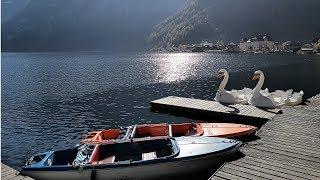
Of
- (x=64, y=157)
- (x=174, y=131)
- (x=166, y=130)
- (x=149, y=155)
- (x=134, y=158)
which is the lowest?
(x=134, y=158)

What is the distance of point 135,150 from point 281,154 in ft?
24.3

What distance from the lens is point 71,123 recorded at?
33.9 m

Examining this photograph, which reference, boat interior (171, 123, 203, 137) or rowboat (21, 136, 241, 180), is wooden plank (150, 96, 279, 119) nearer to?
boat interior (171, 123, 203, 137)

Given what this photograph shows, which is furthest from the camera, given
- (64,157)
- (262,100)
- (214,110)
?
(214,110)

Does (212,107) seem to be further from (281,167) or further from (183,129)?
(281,167)

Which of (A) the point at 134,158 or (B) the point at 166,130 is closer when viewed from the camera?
(A) the point at 134,158

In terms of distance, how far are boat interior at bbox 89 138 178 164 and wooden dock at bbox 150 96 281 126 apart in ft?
33.2

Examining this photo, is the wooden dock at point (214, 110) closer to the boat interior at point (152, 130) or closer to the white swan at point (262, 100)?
the white swan at point (262, 100)

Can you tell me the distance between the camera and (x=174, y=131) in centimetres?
2328

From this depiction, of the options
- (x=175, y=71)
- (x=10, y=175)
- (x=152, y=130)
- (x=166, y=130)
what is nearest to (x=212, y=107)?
(x=166, y=130)

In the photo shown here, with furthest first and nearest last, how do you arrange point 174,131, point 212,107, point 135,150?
1. point 212,107
2. point 174,131
3. point 135,150

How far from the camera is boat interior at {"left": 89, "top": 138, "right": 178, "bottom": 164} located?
19094 mm

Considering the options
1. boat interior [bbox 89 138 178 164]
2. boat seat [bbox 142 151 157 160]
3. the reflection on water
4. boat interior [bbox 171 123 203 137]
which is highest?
the reflection on water

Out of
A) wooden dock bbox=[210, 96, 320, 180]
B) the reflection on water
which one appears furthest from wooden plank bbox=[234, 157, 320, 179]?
the reflection on water
